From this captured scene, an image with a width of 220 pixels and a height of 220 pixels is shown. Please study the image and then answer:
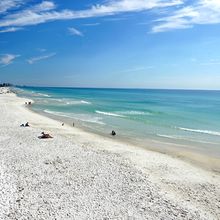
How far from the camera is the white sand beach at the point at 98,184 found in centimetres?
1324

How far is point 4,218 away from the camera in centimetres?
1212

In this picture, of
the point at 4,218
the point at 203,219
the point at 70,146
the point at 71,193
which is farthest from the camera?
the point at 70,146

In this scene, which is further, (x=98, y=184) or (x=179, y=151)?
(x=179, y=151)

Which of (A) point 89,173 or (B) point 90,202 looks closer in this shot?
(B) point 90,202

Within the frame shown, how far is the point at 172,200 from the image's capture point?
14602 millimetres

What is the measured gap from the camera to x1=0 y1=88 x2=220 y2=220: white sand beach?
43.4ft

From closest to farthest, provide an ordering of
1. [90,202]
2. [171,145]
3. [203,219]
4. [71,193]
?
[203,219]
[90,202]
[71,193]
[171,145]

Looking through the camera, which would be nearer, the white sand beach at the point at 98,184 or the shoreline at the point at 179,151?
the white sand beach at the point at 98,184

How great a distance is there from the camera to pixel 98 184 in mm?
16234

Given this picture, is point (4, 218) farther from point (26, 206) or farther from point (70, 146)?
point (70, 146)

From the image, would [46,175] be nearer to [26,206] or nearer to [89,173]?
[89,173]

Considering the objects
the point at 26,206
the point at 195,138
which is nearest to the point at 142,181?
the point at 26,206

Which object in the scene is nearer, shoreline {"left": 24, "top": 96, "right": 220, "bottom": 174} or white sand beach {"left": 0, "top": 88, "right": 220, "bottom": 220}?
white sand beach {"left": 0, "top": 88, "right": 220, "bottom": 220}

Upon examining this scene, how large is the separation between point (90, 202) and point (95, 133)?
61.3ft
